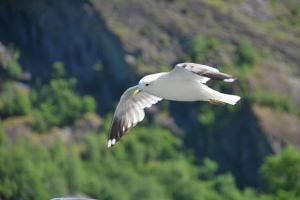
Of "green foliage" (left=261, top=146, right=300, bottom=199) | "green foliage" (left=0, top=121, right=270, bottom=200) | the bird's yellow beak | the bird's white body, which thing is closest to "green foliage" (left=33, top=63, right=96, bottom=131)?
"green foliage" (left=0, top=121, right=270, bottom=200)

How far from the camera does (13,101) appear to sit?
43.1 m

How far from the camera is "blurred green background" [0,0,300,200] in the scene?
4106 centimetres

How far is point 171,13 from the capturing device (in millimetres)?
45969

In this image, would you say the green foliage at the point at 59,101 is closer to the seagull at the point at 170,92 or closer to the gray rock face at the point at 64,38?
the gray rock face at the point at 64,38

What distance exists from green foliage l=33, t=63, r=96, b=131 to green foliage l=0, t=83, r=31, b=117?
388 millimetres

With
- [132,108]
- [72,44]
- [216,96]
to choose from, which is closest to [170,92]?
[216,96]

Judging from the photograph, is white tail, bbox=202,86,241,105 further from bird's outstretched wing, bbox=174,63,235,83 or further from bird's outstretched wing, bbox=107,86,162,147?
bird's outstretched wing, bbox=107,86,162,147

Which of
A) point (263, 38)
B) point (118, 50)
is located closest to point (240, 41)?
point (263, 38)

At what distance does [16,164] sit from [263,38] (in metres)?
10.3

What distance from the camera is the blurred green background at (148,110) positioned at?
41.1 m

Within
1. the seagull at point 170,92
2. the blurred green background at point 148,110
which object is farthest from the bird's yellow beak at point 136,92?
the blurred green background at point 148,110

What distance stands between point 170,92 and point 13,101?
1057 inches

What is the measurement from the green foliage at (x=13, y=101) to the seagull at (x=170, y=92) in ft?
82.4

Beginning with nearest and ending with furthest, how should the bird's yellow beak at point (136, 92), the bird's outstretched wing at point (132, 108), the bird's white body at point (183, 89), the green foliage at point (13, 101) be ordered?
the bird's white body at point (183, 89), the bird's yellow beak at point (136, 92), the bird's outstretched wing at point (132, 108), the green foliage at point (13, 101)
